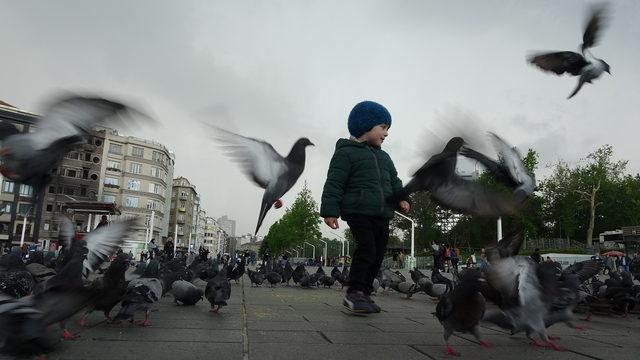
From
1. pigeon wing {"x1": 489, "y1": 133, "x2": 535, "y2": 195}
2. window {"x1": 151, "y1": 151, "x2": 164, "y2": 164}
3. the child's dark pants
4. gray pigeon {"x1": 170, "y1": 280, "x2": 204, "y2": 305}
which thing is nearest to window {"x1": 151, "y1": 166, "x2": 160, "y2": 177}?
window {"x1": 151, "y1": 151, "x2": 164, "y2": 164}

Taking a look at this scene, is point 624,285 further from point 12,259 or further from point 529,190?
point 12,259

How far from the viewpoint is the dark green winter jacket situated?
18.0ft

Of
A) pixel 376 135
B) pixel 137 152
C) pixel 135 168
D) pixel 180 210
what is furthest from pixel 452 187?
pixel 180 210

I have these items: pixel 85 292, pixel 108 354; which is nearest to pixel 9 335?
pixel 85 292

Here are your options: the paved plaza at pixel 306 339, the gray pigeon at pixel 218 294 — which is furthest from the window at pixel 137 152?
the paved plaza at pixel 306 339

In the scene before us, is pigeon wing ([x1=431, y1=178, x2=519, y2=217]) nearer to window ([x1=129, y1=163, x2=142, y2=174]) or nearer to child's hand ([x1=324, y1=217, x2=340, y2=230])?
child's hand ([x1=324, y1=217, x2=340, y2=230])

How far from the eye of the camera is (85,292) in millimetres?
2721

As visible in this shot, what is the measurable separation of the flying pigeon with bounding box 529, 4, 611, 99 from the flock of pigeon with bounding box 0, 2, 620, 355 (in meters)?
0.01

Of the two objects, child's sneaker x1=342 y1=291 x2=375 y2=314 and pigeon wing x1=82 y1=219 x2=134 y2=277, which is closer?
child's sneaker x1=342 y1=291 x2=375 y2=314

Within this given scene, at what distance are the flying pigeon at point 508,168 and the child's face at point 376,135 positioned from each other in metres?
1.42

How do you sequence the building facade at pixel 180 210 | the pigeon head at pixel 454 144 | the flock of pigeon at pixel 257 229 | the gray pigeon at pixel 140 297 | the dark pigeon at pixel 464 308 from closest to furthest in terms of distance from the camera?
1. the flock of pigeon at pixel 257 229
2. the dark pigeon at pixel 464 308
3. the pigeon head at pixel 454 144
4. the gray pigeon at pixel 140 297
5. the building facade at pixel 180 210

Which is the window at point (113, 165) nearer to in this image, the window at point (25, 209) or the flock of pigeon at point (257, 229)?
the window at point (25, 209)

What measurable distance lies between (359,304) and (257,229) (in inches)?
63.4

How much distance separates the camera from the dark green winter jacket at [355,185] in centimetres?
548
